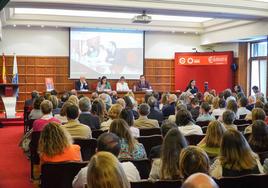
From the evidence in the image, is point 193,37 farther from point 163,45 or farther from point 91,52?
point 91,52

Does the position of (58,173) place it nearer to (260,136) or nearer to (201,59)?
(260,136)

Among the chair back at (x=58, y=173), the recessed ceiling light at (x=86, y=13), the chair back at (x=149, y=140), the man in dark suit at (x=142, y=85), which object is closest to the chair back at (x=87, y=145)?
the chair back at (x=149, y=140)

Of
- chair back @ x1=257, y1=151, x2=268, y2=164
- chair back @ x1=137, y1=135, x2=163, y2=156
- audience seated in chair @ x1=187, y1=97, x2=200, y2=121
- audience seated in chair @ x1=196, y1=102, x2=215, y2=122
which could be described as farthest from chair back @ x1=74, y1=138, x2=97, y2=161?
audience seated in chair @ x1=187, y1=97, x2=200, y2=121

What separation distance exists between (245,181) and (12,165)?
4.83 metres

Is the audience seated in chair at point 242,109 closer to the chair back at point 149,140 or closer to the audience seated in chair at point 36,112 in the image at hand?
the chair back at point 149,140

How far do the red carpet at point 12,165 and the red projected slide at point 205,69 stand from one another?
784 cm

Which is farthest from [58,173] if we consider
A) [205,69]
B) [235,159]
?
[205,69]

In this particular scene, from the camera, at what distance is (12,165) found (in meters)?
6.31

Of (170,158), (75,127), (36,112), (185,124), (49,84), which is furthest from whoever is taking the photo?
(49,84)

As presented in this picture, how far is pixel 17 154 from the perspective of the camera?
719 centimetres

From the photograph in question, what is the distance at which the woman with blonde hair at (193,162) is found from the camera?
86.4 inches

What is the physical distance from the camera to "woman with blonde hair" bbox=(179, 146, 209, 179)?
86.4 inches

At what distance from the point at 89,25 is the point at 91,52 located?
3.44ft

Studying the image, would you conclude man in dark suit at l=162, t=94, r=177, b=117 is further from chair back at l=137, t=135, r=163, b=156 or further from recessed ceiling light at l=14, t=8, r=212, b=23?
recessed ceiling light at l=14, t=8, r=212, b=23
